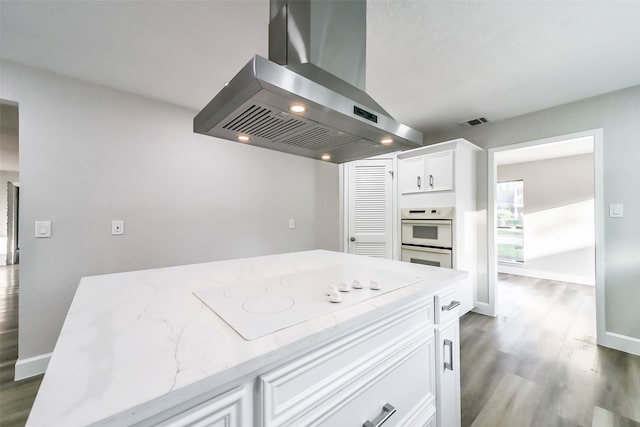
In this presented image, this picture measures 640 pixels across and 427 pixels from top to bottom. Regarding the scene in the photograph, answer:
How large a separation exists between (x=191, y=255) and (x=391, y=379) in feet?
7.51

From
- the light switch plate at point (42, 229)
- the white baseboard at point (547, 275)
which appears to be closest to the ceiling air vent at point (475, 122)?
the white baseboard at point (547, 275)

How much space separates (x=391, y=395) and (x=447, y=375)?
1.45ft

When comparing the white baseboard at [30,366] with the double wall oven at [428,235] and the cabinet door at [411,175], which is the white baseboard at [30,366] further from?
the cabinet door at [411,175]

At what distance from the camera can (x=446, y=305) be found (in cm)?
117

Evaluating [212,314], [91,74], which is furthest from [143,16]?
[212,314]

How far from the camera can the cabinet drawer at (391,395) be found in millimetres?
693

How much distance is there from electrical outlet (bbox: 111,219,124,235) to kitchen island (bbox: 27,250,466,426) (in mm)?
1244

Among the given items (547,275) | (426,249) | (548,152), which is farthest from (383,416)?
(547,275)

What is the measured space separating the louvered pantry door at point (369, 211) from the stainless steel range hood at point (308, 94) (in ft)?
6.08

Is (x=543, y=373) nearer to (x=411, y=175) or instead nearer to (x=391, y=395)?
(x=391, y=395)

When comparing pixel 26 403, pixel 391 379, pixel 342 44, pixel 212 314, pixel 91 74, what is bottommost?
pixel 26 403

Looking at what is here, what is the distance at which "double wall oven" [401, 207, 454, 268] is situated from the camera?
2711mm

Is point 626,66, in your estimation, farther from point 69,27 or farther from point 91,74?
point 91,74

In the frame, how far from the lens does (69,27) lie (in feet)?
4.92
